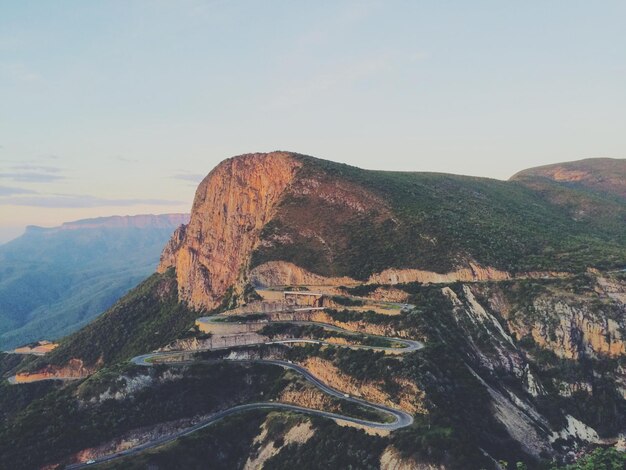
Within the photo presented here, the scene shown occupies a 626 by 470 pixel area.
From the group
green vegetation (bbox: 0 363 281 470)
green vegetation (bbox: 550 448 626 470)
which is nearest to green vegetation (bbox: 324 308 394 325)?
green vegetation (bbox: 0 363 281 470)

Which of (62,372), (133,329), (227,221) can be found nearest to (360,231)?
(227,221)

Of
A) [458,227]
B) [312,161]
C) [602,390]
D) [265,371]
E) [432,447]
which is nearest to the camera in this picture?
[432,447]

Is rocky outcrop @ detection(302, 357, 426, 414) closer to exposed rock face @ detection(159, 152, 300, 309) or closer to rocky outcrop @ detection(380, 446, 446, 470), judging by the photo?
rocky outcrop @ detection(380, 446, 446, 470)

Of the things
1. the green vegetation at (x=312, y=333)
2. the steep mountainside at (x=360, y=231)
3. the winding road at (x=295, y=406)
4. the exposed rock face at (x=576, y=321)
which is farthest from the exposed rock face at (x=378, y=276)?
the green vegetation at (x=312, y=333)

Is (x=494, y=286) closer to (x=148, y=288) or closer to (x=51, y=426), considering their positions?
(x=51, y=426)

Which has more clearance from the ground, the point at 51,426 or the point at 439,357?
the point at 439,357

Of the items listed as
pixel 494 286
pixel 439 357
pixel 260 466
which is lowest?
pixel 260 466

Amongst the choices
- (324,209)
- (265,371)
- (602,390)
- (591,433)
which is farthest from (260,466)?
(324,209)
